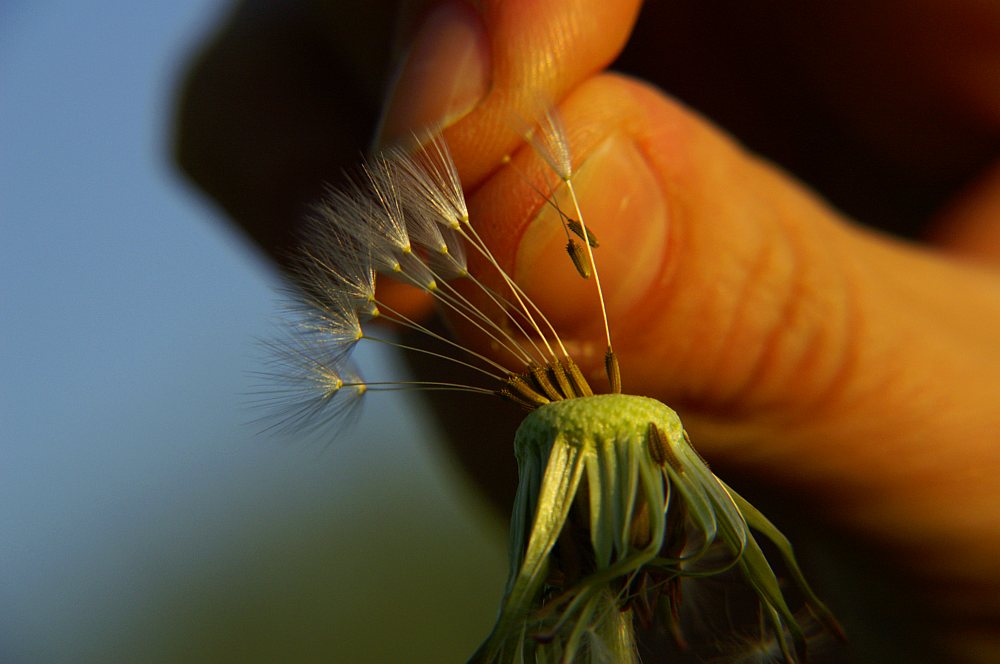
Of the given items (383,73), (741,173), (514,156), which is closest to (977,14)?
(741,173)

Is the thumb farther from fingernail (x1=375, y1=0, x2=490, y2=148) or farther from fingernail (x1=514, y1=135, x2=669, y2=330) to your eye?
fingernail (x1=375, y1=0, x2=490, y2=148)

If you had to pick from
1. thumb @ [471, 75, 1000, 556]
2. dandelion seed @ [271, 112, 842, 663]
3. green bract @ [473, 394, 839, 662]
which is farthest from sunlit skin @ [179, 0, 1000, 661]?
green bract @ [473, 394, 839, 662]

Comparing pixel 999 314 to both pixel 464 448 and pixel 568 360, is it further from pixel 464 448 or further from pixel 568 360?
pixel 464 448

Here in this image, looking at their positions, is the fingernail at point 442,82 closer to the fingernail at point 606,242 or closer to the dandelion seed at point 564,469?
the dandelion seed at point 564,469

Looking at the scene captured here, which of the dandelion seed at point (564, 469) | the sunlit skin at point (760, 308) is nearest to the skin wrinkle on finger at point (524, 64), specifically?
the sunlit skin at point (760, 308)

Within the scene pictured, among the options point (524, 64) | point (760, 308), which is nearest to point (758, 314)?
point (760, 308)

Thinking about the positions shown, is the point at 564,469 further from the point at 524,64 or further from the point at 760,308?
the point at 524,64
